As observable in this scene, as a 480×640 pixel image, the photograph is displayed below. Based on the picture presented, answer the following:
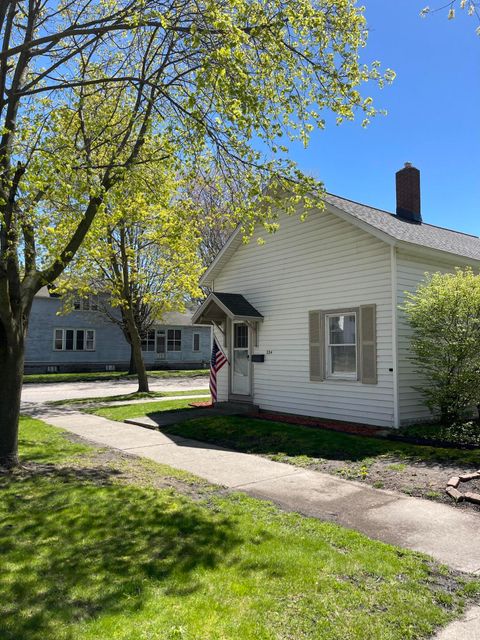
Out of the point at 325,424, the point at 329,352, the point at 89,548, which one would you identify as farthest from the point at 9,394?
the point at 329,352

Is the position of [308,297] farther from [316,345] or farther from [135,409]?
[135,409]

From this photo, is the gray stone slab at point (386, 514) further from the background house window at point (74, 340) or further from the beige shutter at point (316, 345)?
the background house window at point (74, 340)

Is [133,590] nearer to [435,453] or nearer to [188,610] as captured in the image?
[188,610]

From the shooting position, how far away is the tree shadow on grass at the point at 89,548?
3363 millimetres

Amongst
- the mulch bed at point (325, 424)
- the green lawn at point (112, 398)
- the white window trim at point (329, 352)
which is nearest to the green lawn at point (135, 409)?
the green lawn at point (112, 398)

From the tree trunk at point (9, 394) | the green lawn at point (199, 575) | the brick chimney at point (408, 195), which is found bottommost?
the green lawn at point (199, 575)

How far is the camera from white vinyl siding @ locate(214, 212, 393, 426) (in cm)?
1065

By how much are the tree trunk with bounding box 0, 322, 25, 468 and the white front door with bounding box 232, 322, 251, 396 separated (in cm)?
781

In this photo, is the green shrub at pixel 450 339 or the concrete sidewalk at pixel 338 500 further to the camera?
the green shrub at pixel 450 339

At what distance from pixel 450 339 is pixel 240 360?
265 inches

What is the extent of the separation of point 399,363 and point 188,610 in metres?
8.03

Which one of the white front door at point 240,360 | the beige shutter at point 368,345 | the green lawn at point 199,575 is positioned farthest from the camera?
the white front door at point 240,360

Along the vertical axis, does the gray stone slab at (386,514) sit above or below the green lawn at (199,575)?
below

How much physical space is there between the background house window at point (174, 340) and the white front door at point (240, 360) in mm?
26103
